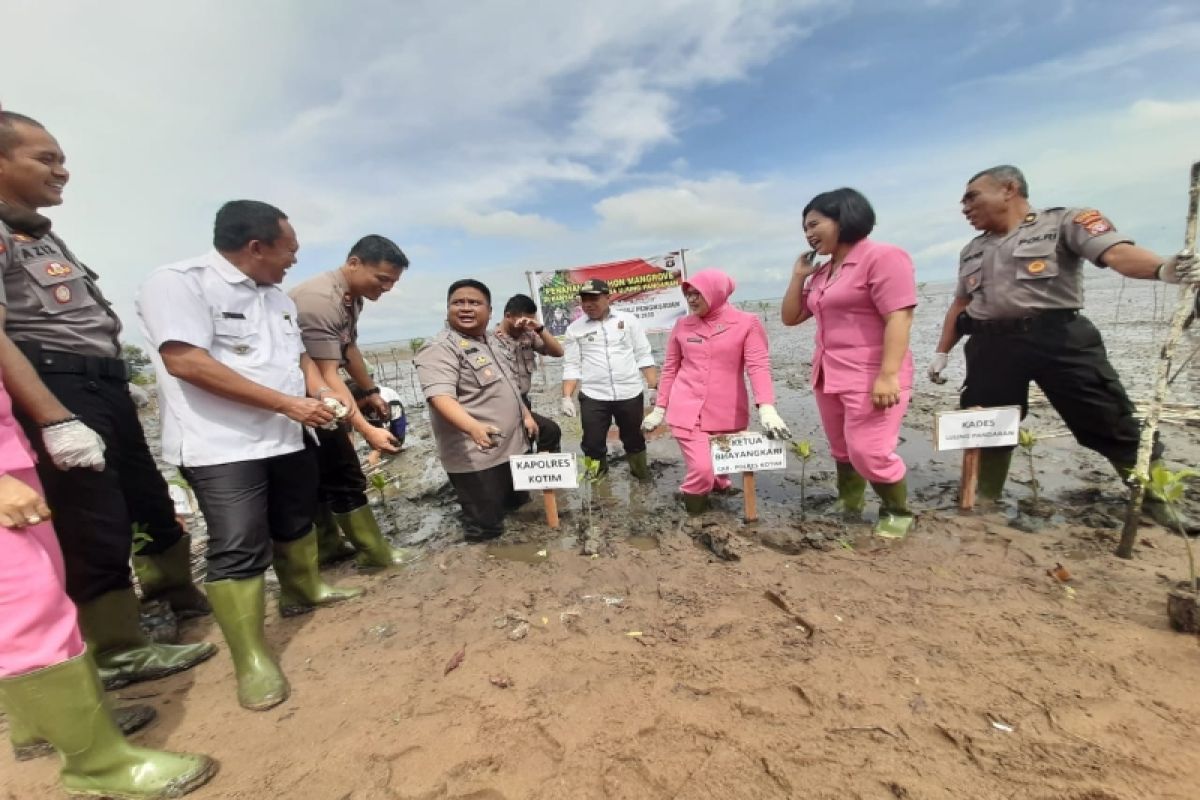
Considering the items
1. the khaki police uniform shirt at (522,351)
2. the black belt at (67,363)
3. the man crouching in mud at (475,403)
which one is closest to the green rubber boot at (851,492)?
the man crouching in mud at (475,403)

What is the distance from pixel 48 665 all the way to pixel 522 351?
3.28 m

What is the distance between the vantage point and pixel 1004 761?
1.62m

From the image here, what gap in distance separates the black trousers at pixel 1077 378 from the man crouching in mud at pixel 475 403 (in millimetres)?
3225

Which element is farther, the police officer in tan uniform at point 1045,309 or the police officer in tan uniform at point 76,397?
the police officer in tan uniform at point 1045,309

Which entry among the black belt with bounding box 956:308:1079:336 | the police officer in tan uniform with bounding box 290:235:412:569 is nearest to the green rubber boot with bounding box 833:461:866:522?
the black belt with bounding box 956:308:1079:336

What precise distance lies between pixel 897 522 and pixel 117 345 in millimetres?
4374

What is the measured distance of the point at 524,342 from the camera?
14.7 ft

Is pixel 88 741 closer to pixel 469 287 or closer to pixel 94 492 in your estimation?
pixel 94 492

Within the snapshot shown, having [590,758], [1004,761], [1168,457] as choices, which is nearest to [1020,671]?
[1004,761]

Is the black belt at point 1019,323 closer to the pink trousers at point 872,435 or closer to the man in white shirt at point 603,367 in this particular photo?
the pink trousers at point 872,435

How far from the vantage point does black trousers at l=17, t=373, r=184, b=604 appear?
2107 millimetres

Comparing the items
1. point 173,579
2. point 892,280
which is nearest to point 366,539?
point 173,579

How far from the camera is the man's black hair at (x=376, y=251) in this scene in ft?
10.7

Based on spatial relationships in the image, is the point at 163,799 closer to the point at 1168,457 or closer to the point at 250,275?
the point at 250,275
